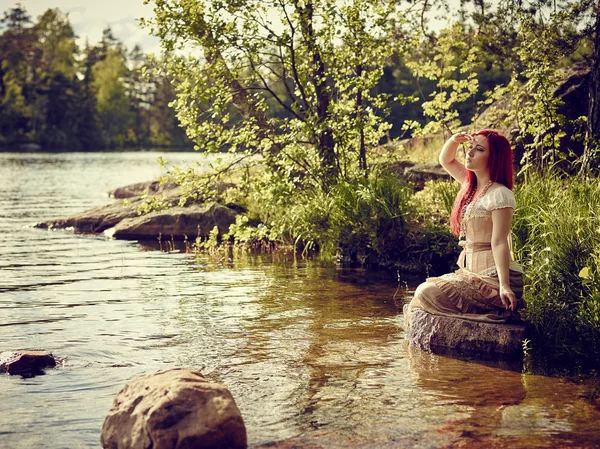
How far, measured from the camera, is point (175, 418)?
494 centimetres

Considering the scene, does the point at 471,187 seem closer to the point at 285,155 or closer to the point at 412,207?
the point at 412,207

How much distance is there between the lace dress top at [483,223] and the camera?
23.5ft

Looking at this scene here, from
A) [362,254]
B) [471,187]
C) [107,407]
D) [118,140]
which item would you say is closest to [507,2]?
[362,254]

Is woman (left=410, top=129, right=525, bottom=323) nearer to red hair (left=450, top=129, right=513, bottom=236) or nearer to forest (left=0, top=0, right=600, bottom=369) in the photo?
red hair (left=450, top=129, right=513, bottom=236)

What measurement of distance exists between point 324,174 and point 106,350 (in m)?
7.15

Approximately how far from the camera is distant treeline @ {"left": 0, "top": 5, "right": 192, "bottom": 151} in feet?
287

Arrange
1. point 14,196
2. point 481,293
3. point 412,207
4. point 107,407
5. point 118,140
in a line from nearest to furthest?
point 107,407
point 481,293
point 412,207
point 14,196
point 118,140

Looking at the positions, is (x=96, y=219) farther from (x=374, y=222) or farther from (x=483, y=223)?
(x=483, y=223)

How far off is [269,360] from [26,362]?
2128 millimetres

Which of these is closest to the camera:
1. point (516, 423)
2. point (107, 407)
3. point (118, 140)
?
point (516, 423)

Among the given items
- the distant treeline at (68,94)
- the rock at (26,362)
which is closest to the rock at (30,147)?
the distant treeline at (68,94)

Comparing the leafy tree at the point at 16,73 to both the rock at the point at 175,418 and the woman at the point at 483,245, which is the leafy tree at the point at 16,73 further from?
the rock at the point at 175,418

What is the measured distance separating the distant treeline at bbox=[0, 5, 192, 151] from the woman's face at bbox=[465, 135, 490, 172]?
75191mm

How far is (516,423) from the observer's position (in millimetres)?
5680
